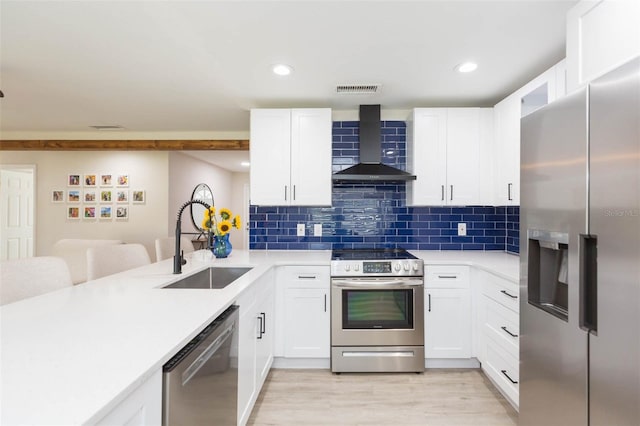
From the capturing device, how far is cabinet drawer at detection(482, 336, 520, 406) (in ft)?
6.52

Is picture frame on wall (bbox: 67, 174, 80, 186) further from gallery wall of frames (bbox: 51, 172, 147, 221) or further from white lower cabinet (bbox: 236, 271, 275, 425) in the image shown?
white lower cabinet (bbox: 236, 271, 275, 425)

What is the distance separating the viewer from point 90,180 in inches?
197

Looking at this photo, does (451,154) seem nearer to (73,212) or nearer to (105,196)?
(105,196)

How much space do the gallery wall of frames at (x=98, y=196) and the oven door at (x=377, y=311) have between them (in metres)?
4.00

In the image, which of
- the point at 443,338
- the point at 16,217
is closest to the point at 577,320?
the point at 443,338

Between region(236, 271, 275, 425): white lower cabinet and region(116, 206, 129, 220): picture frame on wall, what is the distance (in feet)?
12.1

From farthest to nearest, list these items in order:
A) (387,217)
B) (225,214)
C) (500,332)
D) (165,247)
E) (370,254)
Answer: (387,217), (165,247), (370,254), (225,214), (500,332)

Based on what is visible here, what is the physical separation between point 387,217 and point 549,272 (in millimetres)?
1911

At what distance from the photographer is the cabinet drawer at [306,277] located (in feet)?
8.75

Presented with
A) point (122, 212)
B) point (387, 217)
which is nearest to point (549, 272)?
point (387, 217)

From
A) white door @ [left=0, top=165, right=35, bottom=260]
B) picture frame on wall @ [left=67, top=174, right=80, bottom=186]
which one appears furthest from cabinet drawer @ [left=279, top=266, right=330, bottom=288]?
white door @ [left=0, top=165, right=35, bottom=260]

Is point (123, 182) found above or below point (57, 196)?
above

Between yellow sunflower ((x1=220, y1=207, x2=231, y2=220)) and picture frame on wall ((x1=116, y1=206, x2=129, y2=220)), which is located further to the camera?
picture frame on wall ((x1=116, y1=206, x2=129, y2=220))

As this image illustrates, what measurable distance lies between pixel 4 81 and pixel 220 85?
177cm
